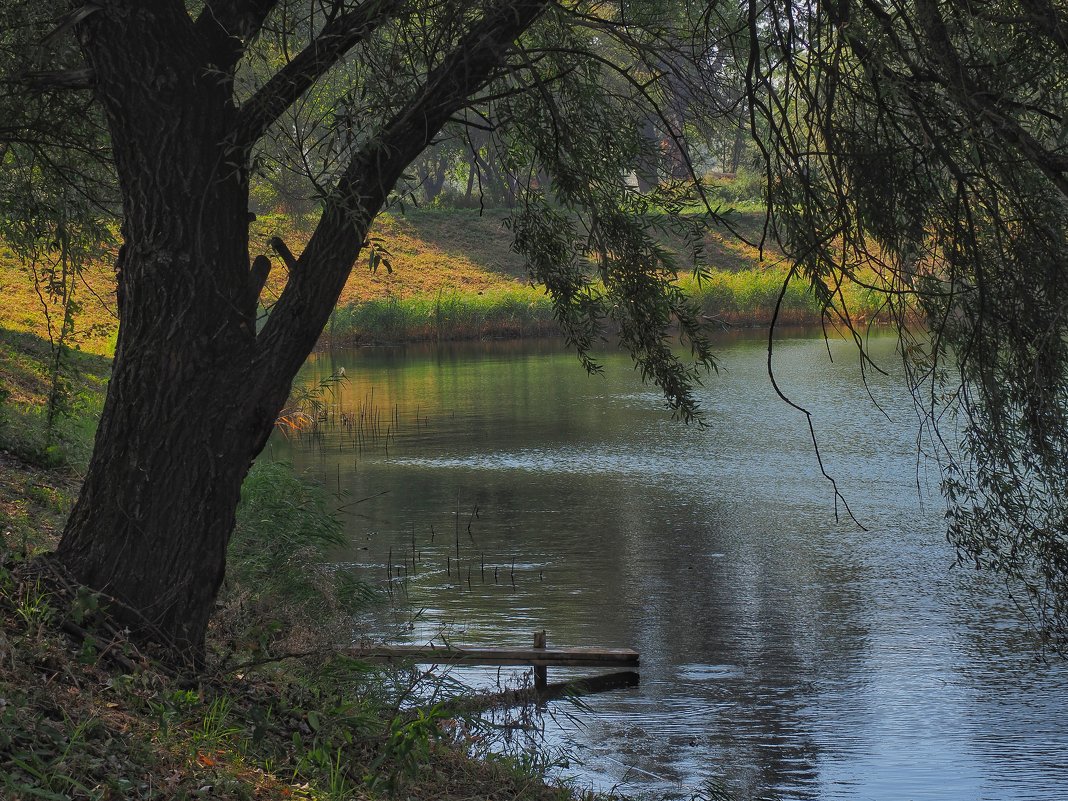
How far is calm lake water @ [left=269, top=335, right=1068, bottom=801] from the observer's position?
8.67 metres

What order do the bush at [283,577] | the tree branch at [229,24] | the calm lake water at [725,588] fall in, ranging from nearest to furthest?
the tree branch at [229,24] → the bush at [283,577] → the calm lake water at [725,588]

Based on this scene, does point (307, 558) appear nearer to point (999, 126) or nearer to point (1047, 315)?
point (1047, 315)

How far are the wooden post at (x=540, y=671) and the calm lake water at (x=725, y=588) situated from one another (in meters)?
0.28

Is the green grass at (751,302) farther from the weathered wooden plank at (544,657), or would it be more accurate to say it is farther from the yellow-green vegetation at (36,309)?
the weathered wooden plank at (544,657)

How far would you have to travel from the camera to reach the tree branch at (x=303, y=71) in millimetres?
5043

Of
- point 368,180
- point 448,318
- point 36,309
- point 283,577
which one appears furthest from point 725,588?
point 448,318

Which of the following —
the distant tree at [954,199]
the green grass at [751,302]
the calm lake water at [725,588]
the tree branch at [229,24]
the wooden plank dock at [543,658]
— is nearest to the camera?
the distant tree at [954,199]

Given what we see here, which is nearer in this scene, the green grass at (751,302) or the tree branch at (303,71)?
the tree branch at (303,71)

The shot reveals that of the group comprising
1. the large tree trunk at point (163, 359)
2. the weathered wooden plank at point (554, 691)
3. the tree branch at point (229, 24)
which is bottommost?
the weathered wooden plank at point (554, 691)

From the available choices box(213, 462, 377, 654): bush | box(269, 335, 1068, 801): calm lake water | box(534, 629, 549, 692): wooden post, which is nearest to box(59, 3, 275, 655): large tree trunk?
box(213, 462, 377, 654): bush

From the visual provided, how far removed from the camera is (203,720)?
4836 mm

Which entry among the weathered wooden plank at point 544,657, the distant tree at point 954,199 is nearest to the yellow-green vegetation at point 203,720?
the weathered wooden plank at point 544,657

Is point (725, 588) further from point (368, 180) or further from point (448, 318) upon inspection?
point (448, 318)

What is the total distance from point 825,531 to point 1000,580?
9.84 ft
